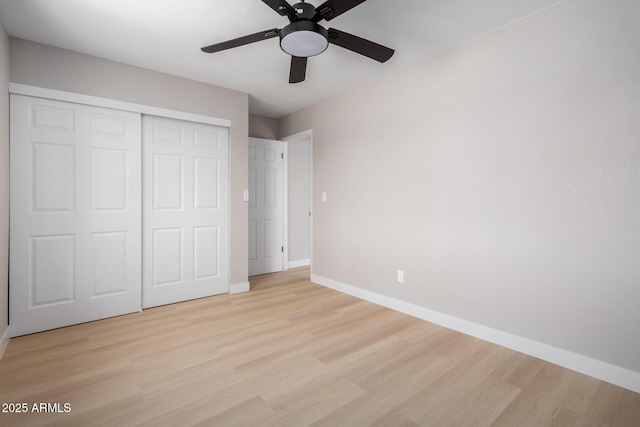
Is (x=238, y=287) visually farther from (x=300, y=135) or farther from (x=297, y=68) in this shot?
(x=297, y=68)

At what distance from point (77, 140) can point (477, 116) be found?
3517 mm

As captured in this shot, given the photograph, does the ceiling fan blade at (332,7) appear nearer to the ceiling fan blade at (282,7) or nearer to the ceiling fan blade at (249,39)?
A: the ceiling fan blade at (282,7)

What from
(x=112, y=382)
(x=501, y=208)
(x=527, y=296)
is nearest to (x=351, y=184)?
(x=501, y=208)

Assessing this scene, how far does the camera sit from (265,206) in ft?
15.8

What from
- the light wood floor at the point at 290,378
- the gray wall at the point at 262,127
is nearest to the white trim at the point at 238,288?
the light wood floor at the point at 290,378

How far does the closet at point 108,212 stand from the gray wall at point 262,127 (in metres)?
1.09

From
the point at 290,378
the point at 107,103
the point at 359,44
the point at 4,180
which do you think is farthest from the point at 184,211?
the point at 359,44

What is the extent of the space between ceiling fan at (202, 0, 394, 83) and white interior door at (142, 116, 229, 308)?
153 centimetres

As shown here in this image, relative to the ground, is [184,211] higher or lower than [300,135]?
lower

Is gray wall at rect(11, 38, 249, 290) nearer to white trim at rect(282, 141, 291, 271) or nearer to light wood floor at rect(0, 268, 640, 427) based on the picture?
white trim at rect(282, 141, 291, 271)

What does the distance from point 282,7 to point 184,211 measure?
8.05 ft

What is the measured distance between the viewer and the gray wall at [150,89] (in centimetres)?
258

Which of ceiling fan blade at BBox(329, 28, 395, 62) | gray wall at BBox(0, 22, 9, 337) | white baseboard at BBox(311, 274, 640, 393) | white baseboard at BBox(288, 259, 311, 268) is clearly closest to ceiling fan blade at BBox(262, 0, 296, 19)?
ceiling fan blade at BBox(329, 28, 395, 62)

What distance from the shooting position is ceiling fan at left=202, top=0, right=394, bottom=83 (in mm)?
1630
